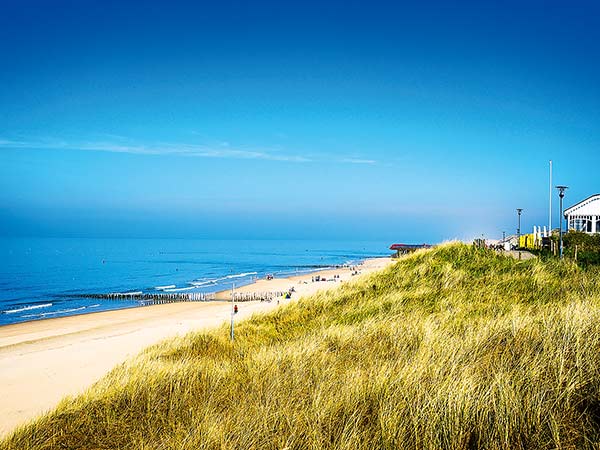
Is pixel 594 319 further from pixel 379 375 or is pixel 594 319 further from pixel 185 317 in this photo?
pixel 185 317

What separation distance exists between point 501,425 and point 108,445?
10.3ft

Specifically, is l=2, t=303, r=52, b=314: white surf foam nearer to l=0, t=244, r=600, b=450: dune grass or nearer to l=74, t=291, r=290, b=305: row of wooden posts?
l=74, t=291, r=290, b=305: row of wooden posts

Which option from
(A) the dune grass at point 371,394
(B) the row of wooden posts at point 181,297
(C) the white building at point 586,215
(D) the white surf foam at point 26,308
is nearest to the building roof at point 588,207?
(C) the white building at point 586,215

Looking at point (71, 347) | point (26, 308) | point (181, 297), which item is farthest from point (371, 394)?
point (181, 297)

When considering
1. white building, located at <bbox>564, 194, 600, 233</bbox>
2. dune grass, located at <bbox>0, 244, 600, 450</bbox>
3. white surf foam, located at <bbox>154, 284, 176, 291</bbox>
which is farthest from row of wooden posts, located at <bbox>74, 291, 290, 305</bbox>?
dune grass, located at <bbox>0, 244, 600, 450</bbox>

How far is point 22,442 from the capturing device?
4.13 meters

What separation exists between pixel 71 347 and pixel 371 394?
50.3ft

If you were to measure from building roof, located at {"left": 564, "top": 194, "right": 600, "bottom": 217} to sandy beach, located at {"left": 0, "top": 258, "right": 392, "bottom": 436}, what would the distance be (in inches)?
830

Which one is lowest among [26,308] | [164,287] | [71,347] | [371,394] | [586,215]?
[164,287]

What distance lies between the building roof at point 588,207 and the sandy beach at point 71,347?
830 inches

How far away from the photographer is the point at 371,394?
411 cm

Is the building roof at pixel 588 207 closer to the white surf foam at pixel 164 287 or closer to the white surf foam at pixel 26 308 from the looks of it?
the white surf foam at pixel 164 287

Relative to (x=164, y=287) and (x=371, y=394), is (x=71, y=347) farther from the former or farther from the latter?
(x=164, y=287)

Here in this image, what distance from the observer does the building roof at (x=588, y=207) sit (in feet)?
103
